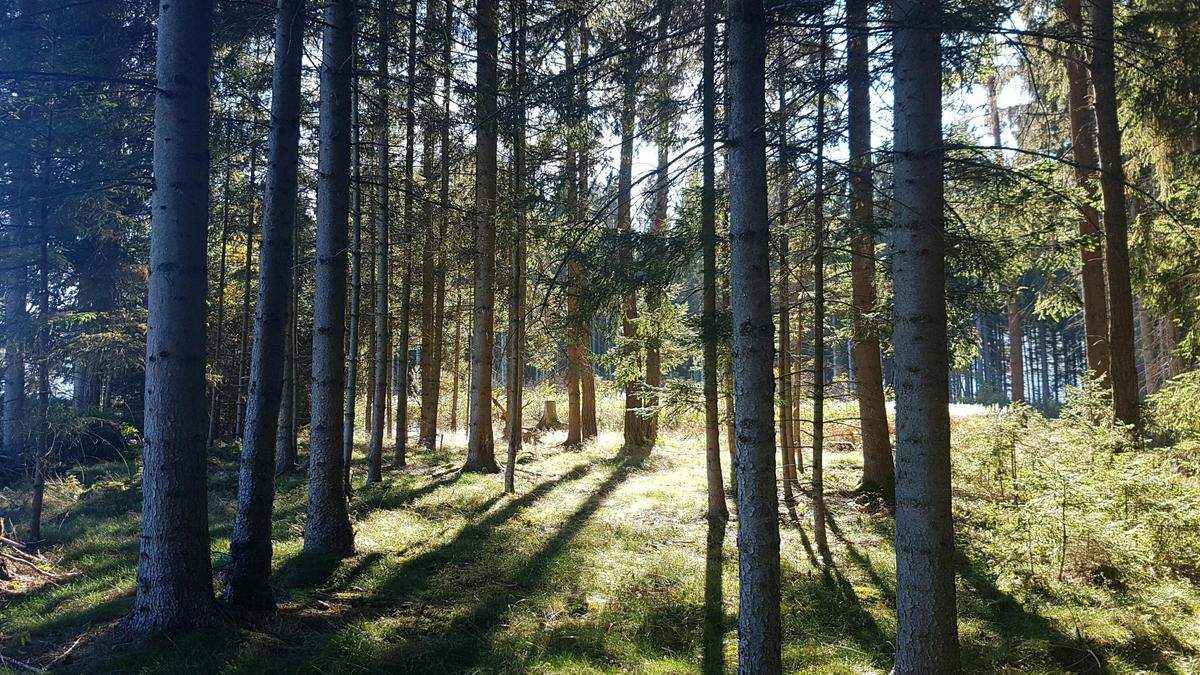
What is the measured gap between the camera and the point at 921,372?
13.4 ft

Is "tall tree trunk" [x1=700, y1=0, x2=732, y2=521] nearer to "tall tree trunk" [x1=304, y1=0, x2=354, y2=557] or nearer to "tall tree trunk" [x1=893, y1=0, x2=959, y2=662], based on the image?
"tall tree trunk" [x1=893, y1=0, x2=959, y2=662]

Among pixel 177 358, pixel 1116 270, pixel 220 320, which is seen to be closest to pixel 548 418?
pixel 220 320

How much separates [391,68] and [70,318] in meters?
6.36

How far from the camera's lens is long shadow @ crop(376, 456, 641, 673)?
15.8 ft

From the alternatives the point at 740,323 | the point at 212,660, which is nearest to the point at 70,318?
the point at 212,660

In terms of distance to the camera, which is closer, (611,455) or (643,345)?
(643,345)

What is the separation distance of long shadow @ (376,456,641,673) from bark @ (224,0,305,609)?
153 cm

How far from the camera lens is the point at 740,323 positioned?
4.29 metres

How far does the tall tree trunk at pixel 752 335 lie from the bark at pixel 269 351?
3.93m

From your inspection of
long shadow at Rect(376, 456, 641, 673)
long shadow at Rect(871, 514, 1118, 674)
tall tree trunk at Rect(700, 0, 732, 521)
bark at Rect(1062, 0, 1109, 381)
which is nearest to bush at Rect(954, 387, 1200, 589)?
long shadow at Rect(871, 514, 1118, 674)

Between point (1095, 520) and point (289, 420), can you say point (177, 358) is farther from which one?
point (289, 420)

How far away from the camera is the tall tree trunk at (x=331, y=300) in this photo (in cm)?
706

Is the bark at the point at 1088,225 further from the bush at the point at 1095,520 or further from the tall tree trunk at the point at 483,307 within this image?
the tall tree trunk at the point at 483,307

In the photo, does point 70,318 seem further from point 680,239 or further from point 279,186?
point 680,239
